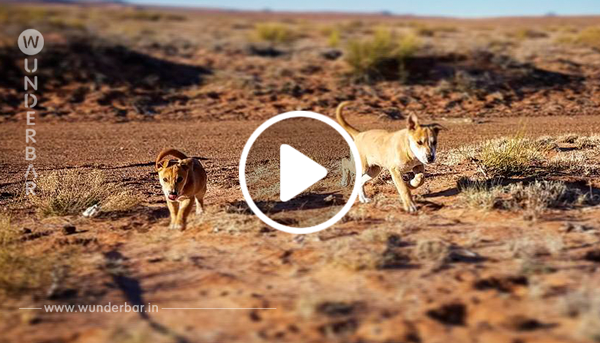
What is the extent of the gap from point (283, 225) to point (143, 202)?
262 cm

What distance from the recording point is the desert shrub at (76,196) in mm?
7809

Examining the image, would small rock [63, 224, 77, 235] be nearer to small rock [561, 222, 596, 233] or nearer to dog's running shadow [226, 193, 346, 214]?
dog's running shadow [226, 193, 346, 214]

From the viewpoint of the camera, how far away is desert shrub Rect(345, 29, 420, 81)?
2206 cm

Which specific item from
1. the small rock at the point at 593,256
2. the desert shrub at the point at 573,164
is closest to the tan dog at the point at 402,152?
the small rock at the point at 593,256

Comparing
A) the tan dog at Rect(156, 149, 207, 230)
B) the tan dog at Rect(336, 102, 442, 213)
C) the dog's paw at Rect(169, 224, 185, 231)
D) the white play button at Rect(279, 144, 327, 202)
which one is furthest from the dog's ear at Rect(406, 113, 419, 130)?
the dog's paw at Rect(169, 224, 185, 231)

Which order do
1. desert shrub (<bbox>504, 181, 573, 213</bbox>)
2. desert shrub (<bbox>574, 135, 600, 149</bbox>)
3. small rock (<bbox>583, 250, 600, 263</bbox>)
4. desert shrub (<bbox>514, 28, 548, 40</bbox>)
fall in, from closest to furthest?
1. small rock (<bbox>583, 250, 600, 263</bbox>)
2. desert shrub (<bbox>504, 181, 573, 213</bbox>)
3. desert shrub (<bbox>574, 135, 600, 149</bbox>)
4. desert shrub (<bbox>514, 28, 548, 40</bbox>)

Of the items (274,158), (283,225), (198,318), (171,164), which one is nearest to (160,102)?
(274,158)

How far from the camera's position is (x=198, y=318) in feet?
14.6

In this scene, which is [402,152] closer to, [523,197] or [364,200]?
[364,200]

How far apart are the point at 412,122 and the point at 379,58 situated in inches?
636

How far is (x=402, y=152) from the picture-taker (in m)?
7.36

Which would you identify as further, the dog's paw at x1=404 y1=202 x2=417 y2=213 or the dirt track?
the dog's paw at x1=404 y1=202 x2=417 y2=213

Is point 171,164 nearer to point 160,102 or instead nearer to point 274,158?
point 274,158

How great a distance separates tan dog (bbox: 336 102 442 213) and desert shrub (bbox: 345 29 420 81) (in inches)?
547
